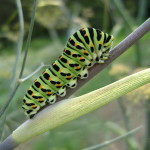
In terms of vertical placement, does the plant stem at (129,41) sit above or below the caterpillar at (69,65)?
below

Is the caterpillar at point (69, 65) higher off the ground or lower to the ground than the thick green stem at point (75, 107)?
higher

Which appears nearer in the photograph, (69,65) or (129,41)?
(129,41)

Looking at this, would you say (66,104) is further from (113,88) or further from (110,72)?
(110,72)

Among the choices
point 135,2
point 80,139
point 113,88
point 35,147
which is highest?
point 135,2

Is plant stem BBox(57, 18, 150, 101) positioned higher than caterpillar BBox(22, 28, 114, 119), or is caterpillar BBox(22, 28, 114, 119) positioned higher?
caterpillar BBox(22, 28, 114, 119)

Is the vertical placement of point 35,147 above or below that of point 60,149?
above

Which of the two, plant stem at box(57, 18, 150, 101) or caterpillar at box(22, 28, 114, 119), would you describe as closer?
plant stem at box(57, 18, 150, 101)

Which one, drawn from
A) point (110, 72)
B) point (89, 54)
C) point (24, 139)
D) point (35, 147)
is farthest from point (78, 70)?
point (35, 147)

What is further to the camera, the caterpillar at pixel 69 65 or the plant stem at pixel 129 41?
the caterpillar at pixel 69 65
